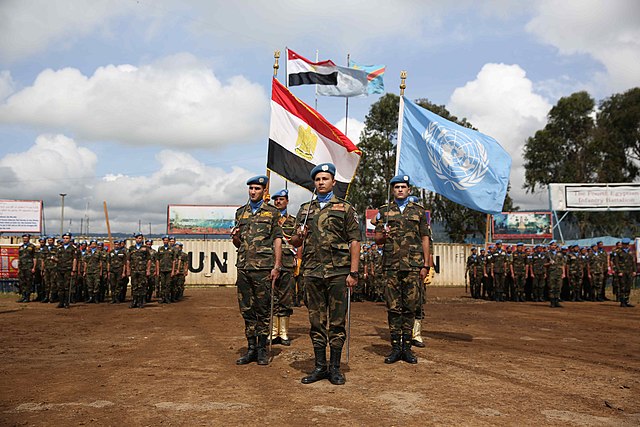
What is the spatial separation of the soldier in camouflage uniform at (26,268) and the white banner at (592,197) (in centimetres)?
2355

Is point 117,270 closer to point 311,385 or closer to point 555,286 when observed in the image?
point 311,385

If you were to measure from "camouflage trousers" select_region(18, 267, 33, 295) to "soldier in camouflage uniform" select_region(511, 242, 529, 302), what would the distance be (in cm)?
1580

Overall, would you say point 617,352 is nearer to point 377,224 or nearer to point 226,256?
point 377,224

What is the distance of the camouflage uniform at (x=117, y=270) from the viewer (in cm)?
1484

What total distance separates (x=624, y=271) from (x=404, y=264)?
476 inches

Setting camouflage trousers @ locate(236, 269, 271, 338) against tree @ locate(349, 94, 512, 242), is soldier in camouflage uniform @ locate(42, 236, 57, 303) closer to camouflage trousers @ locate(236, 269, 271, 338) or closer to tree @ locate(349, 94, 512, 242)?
camouflage trousers @ locate(236, 269, 271, 338)

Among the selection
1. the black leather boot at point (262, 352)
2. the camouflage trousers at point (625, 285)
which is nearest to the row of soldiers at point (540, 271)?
the camouflage trousers at point (625, 285)

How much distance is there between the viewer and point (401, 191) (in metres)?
6.25

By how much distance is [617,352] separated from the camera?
6852 mm

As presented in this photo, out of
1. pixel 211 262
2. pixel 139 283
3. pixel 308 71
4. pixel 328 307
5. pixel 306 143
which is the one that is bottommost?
pixel 139 283

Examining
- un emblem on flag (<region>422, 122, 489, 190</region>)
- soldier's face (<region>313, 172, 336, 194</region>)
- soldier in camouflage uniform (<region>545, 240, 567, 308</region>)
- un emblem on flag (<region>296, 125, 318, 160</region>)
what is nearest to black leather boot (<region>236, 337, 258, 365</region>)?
soldier's face (<region>313, 172, 336, 194</region>)

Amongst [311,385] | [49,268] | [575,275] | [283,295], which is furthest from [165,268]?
[575,275]

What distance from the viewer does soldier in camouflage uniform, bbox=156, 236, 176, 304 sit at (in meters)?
14.8

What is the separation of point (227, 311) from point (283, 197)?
5.44m
